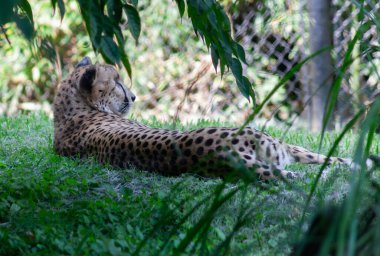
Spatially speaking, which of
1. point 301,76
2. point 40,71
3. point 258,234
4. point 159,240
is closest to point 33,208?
point 159,240

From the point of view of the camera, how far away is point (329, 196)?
140 inches

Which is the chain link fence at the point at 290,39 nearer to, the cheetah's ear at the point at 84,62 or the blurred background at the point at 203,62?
the blurred background at the point at 203,62

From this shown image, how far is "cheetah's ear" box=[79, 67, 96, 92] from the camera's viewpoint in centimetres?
537

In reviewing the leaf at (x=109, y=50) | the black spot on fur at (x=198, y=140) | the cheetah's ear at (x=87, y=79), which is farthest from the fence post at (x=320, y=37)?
the leaf at (x=109, y=50)

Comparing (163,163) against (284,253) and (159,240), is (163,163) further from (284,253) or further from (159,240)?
(284,253)

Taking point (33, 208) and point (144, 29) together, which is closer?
point (33, 208)

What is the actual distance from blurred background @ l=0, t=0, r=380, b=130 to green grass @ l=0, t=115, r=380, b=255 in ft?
8.15

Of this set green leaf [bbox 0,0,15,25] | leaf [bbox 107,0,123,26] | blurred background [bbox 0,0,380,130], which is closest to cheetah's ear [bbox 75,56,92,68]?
blurred background [bbox 0,0,380,130]

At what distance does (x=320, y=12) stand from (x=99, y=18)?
3.97 m

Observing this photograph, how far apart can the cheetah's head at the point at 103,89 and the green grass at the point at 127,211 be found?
104cm

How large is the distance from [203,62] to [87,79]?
273 centimetres

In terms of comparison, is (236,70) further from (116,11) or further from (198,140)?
(198,140)

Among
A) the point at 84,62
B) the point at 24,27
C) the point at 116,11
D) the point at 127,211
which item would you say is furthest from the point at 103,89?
the point at 24,27

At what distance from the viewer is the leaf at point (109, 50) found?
230cm
